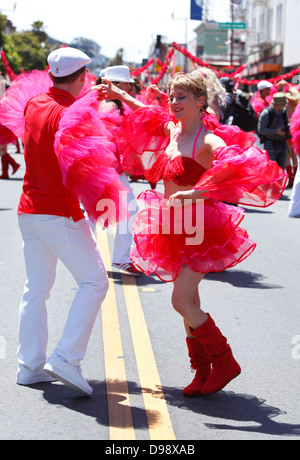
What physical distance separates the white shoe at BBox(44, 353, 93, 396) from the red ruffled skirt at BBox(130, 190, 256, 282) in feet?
2.61

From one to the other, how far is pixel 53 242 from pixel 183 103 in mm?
1177

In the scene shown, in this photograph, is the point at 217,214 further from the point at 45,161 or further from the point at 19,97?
the point at 19,97

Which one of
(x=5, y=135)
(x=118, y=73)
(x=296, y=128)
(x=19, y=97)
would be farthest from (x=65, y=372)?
(x=5, y=135)

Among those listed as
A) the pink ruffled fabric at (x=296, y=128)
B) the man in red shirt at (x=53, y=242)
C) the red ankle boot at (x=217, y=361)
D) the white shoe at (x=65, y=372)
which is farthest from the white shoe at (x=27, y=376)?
the pink ruffled fabric at (x=296, y=128)

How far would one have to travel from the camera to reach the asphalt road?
434cm

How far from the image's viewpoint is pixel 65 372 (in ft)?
15.2

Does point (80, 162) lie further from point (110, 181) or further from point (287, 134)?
point (287, 134)

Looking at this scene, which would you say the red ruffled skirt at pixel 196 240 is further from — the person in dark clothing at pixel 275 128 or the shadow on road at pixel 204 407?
the person in dark clothing at pixel 275 128

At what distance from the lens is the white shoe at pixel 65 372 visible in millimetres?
4613

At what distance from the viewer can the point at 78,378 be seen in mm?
4664

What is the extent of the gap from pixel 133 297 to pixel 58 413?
10.0ft

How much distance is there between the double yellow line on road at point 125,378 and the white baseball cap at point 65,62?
3.99 feet
